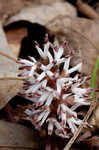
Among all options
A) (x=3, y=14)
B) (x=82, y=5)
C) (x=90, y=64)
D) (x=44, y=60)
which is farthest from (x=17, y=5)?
(x=44, y=60)

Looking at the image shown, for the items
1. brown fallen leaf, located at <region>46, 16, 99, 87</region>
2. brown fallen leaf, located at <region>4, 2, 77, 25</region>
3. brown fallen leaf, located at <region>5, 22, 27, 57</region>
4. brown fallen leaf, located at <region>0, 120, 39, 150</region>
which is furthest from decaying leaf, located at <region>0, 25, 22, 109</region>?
brown fallen leaf, located at <region>4, 2, 77, 25</region>

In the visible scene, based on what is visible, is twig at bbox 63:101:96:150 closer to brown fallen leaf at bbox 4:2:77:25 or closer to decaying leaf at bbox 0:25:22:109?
decaying leaf at bbox 0:25:22:109

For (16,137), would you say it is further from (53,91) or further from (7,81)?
(53,91)

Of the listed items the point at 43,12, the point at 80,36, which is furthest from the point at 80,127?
the point at 43,12

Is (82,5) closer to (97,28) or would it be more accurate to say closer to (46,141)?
(97,28)

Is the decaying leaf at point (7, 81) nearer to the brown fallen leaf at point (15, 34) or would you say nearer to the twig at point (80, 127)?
the brown fallen leaf at point (15, 34)

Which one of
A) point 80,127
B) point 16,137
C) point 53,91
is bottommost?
point 16,137
